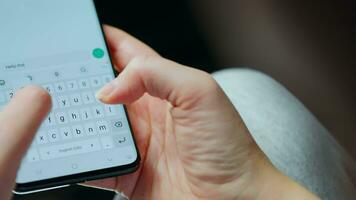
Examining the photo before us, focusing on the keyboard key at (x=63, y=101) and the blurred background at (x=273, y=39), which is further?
the blurred background at (x=273, y=39)

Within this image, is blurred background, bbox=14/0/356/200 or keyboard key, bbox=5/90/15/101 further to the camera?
blurred background, bbox=14/0/356/200

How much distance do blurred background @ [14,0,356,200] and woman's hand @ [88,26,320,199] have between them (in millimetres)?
618

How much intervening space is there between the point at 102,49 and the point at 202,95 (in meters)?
0.15

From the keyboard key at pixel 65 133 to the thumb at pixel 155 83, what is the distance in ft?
0.24

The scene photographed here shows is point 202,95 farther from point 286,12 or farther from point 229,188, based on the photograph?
point 286,12

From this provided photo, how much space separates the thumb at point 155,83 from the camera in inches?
21.8

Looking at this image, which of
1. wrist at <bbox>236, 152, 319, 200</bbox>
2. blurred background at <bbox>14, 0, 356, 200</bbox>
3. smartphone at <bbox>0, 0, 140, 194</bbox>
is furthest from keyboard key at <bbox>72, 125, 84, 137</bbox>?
blurred background at <bbox>14, 0, 356, 200</bbox>

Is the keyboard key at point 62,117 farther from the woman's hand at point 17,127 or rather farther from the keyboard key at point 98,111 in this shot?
the woman's hand at point 17,127

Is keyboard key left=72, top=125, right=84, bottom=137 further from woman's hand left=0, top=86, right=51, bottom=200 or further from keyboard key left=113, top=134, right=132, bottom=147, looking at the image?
woman's hand left=0, top=86, right=51, bottom=200

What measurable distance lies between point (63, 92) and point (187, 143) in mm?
149

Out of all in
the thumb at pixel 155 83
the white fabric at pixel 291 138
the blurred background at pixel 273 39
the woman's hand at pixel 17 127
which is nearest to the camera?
the woman's hand at pixel 17 127

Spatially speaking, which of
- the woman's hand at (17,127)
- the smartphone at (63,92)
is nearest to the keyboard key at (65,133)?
the smartphone at (63,92)

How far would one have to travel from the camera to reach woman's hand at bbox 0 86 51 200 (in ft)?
1.28

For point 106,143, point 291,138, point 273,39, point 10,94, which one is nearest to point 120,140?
point 106,143
